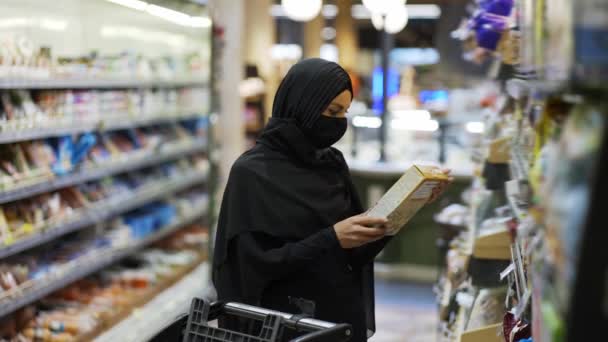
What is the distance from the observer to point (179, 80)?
725cm

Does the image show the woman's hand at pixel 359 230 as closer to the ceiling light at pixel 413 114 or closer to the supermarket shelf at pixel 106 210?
the supermarket shelf at pixel 106 210

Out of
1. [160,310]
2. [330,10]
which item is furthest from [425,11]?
[160,310]

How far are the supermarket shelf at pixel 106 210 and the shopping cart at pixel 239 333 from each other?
7.69ft

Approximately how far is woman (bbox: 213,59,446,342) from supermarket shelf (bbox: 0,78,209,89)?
81.7 inches

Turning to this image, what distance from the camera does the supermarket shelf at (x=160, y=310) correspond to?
18.0 ft

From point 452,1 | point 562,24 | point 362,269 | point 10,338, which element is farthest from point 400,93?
point 562,24

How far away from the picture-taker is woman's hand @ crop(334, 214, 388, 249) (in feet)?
8.09

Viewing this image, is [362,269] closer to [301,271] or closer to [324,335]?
[301,271]

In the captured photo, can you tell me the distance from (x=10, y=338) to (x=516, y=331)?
3.28 meters

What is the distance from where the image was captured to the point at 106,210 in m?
5.75

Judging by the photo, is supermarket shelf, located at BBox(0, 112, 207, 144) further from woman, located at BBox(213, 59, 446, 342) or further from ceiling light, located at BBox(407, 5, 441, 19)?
ceiling light, located at BBox(407, 5, 441, 19)

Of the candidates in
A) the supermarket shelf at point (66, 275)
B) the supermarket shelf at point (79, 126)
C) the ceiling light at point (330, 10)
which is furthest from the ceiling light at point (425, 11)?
the supermarket shelf at point (66, 275)

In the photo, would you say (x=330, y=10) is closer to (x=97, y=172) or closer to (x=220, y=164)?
(x=220, y=164)

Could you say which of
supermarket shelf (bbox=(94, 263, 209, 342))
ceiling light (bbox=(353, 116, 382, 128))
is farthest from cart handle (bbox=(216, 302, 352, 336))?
ceiling light (bbox=(353, 116, 382, 128))
